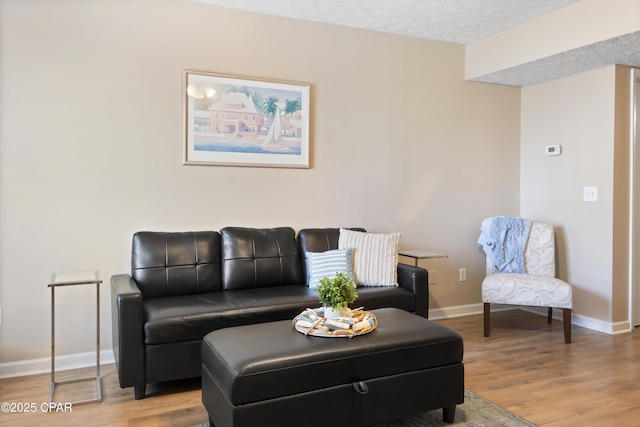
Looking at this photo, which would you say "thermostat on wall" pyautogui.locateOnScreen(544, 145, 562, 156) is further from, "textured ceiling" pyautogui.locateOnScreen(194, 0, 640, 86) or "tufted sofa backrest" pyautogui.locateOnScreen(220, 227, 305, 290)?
"tufted sofa backrest" pyautogui.locateOnScreen(220, 227, 305, 290)

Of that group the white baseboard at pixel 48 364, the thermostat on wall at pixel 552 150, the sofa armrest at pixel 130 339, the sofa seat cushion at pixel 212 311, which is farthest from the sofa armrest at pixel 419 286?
the white baseboard at pixel 48 364

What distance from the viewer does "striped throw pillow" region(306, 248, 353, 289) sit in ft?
11.1

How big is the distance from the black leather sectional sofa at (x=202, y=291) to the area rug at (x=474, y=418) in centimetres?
51

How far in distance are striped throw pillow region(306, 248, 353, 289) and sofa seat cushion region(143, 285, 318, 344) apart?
193mm

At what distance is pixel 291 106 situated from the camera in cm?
377

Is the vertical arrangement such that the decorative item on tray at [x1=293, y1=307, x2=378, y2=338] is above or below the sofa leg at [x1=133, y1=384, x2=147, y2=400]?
above

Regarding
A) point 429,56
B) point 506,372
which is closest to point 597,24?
point 429,56

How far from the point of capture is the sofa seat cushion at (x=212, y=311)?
2652 millimetres

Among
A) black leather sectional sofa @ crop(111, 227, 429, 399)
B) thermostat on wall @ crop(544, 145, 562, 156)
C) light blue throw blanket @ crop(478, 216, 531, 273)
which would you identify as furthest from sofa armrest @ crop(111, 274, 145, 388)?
thermostat on wall @ crop(544, 145, 562, 156)

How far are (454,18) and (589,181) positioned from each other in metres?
1.78

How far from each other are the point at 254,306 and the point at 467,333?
6.38ft

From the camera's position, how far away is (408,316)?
103 inches

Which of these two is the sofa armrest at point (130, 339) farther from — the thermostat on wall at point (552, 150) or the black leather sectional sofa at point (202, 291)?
the thermostat on wall at point (552, 150)

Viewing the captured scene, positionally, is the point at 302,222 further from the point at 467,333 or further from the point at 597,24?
the point at 597,24
